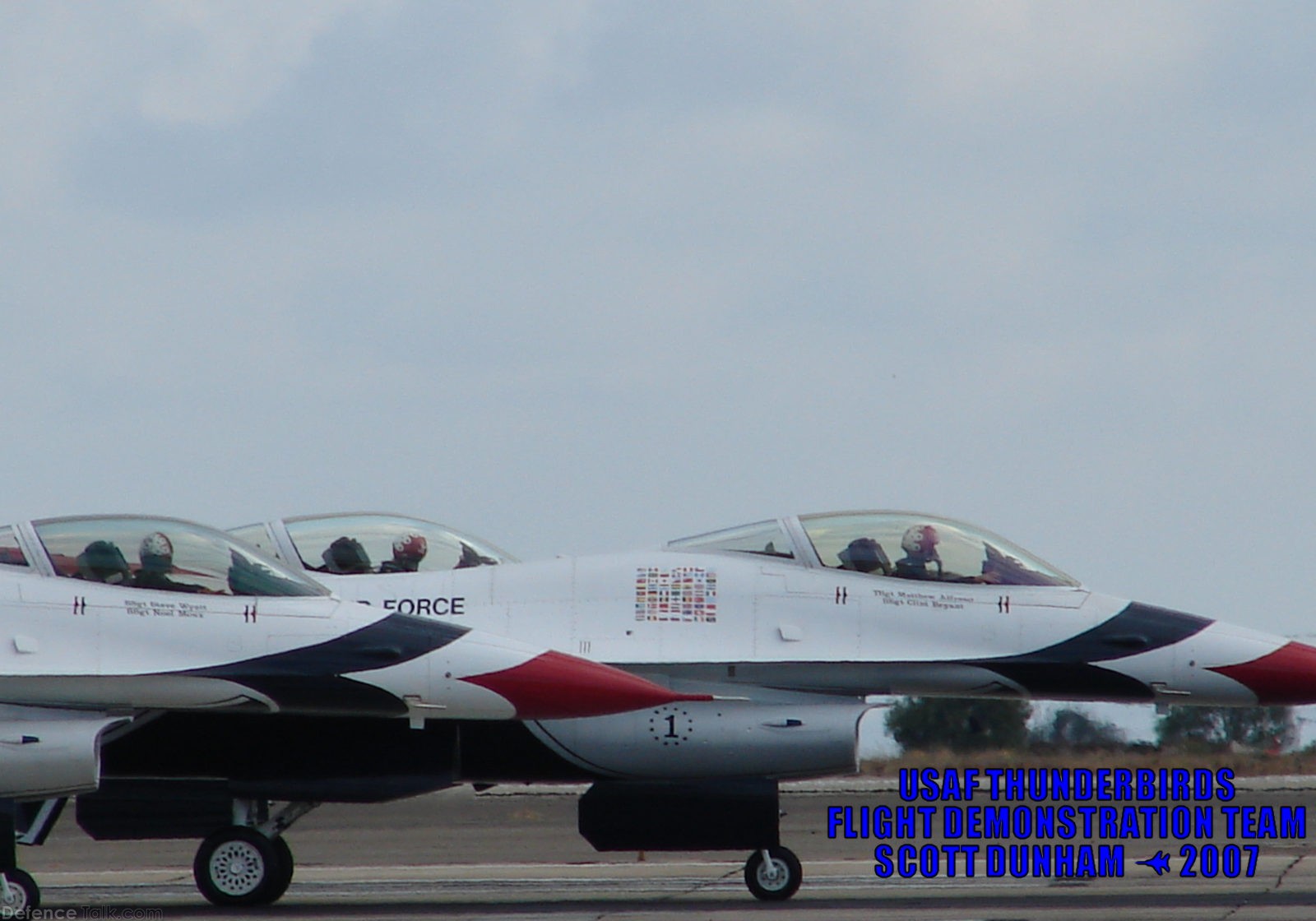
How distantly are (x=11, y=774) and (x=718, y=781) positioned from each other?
4.98m

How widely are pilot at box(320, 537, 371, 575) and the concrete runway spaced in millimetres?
2647

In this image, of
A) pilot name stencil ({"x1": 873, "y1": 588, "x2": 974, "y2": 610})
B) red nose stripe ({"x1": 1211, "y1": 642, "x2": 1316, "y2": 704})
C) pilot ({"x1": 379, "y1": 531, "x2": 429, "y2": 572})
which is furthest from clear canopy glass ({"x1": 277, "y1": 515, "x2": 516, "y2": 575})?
red nose stripe ({"x1": 1211, "y1": 642, "x2": 1316, "y2": 704})

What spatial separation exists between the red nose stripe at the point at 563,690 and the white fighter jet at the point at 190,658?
0.03ft

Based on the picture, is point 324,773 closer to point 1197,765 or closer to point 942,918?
point 942,918

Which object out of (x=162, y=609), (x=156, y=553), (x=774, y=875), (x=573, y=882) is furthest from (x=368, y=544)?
(x=774, y=875)

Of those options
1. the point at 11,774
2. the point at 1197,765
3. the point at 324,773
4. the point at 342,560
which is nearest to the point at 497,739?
the point at 324,773

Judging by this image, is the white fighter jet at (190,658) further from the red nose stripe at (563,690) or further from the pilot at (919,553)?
the pilot at (919,553)

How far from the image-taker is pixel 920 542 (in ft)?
46.5

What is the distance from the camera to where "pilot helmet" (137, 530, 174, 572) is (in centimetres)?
1271

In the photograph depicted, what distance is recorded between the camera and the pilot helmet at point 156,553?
12.7 metres

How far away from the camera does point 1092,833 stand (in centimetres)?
1980

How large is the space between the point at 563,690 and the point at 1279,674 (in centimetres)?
538

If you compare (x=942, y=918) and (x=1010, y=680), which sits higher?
(x=1010, y=680)

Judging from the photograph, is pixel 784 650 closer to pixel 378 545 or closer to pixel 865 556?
pixel 865 556
